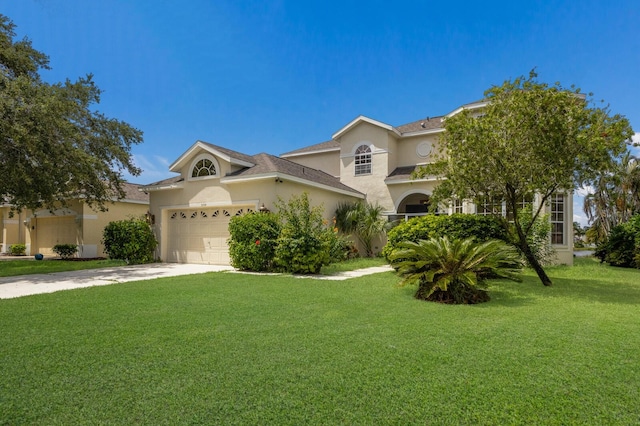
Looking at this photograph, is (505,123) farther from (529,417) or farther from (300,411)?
(300,411)

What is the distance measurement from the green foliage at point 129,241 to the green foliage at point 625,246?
20.6 meters

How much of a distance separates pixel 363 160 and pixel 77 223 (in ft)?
54.0

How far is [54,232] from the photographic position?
2180 centimetres

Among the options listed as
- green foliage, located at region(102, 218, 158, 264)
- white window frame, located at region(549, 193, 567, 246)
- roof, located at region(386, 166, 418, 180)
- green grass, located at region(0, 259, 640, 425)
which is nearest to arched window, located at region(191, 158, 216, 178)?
green foliage, located at region(102, 218, 158, 264)

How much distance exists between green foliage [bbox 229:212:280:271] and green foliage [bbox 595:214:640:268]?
1453 centimetres

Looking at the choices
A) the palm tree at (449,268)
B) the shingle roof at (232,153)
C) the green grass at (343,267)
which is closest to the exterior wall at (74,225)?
the shingle roof at (232,153)

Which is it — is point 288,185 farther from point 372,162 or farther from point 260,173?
point 372,162

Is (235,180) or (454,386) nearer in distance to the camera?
(454,386)

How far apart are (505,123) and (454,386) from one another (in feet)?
22.8

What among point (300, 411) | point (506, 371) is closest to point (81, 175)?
point (300, 411)

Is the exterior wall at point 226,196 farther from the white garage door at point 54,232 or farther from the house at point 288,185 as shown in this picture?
the white garage door at point 54,232

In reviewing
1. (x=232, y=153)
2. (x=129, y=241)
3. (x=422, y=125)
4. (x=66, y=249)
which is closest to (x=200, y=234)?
(x=129, y=241)

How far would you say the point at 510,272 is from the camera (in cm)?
843

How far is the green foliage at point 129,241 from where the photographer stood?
1589 cm
